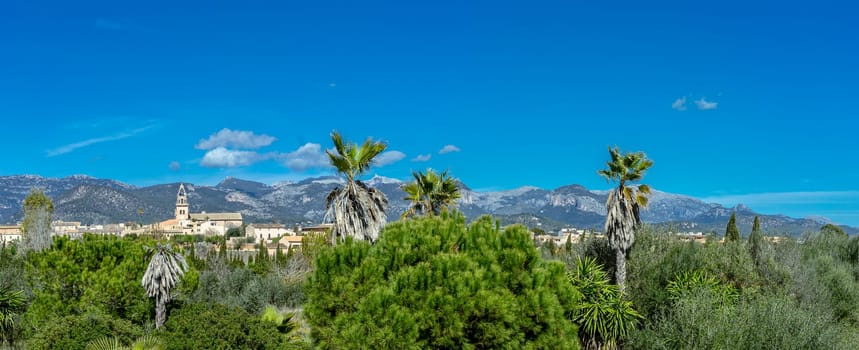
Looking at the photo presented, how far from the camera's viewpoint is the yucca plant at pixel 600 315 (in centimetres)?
1568

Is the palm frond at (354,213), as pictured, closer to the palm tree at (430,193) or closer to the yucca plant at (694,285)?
the palm tree at (430,193)

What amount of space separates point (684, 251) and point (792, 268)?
6.33 meters

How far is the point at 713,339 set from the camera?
1234 centimetres

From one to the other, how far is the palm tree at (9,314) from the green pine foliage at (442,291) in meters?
11.8

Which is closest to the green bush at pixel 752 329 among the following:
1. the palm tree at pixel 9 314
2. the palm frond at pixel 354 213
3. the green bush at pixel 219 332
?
the palm frond at pixel 354 213

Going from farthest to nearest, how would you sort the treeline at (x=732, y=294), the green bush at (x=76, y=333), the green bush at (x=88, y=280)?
1. the green bush at (x=88, y=280)
2. the green bush at (x=76, y=333)
3. the treeline at (x=732, y=294)

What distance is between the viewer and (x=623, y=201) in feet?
63.5

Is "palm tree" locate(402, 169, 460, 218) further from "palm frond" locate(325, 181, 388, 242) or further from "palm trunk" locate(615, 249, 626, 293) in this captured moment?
"palm trunk" locate(615, 249, 626, 293)

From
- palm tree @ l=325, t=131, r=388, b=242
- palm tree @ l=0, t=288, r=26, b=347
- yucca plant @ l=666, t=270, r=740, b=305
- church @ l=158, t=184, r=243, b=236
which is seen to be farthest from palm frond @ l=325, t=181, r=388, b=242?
church @ l=158, t=184, r=243, b=236

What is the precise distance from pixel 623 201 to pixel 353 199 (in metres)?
9.28

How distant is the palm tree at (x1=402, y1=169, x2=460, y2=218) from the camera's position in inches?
719

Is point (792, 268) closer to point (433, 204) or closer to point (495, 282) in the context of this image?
point (433, 204)

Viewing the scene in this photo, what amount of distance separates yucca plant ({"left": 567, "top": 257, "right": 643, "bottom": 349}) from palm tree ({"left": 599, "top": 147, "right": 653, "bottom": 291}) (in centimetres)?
316

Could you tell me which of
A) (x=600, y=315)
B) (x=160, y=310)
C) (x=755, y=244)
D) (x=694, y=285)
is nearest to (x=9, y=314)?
(x=160, y=310)
